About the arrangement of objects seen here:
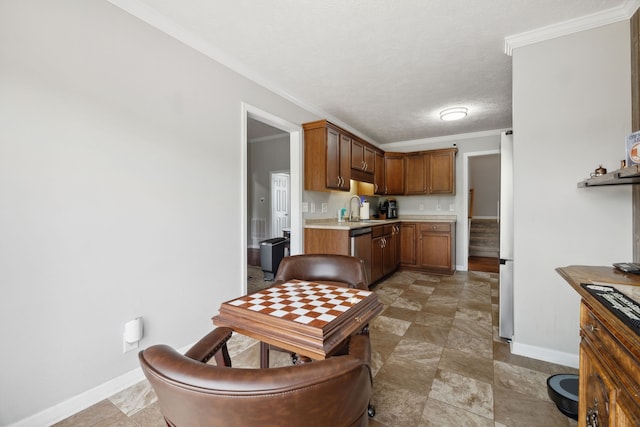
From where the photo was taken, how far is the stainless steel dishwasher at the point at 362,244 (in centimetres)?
353

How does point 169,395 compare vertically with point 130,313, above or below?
above

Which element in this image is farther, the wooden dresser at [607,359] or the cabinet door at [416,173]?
the cabinet door at [416,173]

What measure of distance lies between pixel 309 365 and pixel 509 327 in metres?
2.64

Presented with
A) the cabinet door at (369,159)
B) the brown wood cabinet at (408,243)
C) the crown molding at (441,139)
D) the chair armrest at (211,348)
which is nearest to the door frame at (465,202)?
the crown molding at (441,139)

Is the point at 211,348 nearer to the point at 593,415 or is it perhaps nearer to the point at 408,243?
the point at 593,415

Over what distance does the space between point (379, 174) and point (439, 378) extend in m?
3.80

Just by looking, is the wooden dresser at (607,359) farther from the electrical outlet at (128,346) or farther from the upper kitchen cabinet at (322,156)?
the upper kitchen cabinet at (322,156)

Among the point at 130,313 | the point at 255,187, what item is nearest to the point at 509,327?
the point at 130,313

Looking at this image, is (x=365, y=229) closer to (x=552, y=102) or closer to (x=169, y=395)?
(x=552, y=102)

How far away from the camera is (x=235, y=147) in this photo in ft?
8.70

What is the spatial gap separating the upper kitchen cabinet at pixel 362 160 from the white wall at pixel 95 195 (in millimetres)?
2333

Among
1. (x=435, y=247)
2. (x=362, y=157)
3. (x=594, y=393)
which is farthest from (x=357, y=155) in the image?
(x=594, y=393)

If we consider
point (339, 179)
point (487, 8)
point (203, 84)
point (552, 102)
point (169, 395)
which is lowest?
point (169, 395)

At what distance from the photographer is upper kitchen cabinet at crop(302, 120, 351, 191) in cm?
360
